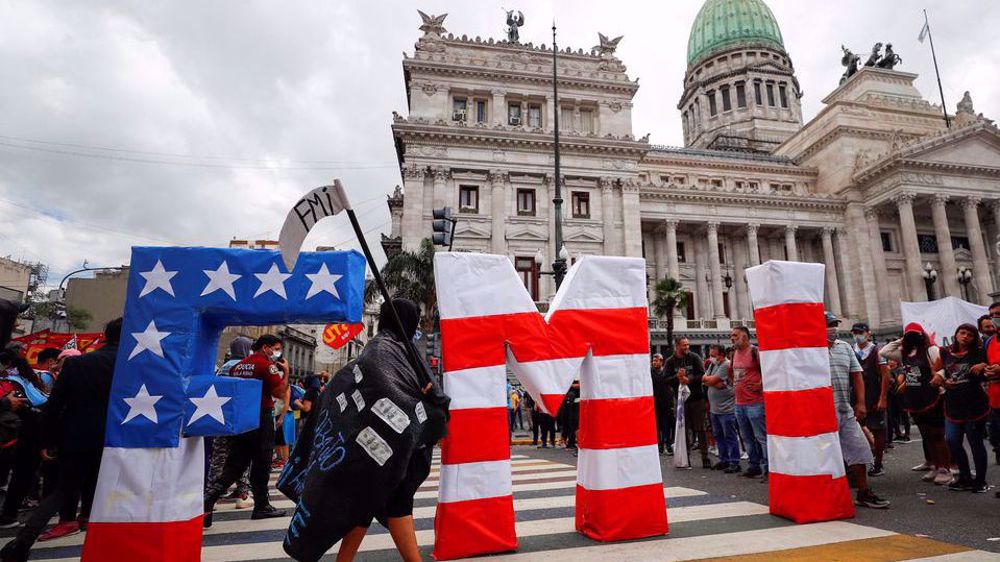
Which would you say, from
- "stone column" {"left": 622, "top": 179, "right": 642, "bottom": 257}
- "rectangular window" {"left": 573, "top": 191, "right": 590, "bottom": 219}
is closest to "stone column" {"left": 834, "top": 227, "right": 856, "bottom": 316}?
"stone column" {"left": 622, "top": 179, "right": 642, "bottom": 257}

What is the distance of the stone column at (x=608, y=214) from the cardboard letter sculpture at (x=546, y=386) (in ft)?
90.2

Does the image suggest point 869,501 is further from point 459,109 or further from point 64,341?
point 459,109

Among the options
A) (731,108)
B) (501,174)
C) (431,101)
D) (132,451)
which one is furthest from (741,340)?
(731,108)

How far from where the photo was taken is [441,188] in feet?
99.3

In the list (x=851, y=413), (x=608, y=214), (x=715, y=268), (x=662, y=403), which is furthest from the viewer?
(x=715, y=268)

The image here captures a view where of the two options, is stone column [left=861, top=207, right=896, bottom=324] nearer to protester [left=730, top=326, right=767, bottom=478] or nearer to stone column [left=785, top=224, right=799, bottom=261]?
stone column [left=785, top=224, right=799, bottom=261]

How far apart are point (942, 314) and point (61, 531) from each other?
69.4 ft

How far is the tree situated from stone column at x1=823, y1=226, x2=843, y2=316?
168 feet

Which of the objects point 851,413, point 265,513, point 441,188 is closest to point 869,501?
point 851,413

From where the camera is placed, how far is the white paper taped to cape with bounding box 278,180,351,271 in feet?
10.4

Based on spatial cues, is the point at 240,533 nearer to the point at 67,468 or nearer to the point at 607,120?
the point at 67,468

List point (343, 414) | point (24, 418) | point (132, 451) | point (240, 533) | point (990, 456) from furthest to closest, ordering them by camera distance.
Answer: point (990, 456) → point (24, 418) → point (240, 533) → point (132, 451) → point (343, 414)

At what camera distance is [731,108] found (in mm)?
61812

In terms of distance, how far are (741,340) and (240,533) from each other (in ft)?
20.8
